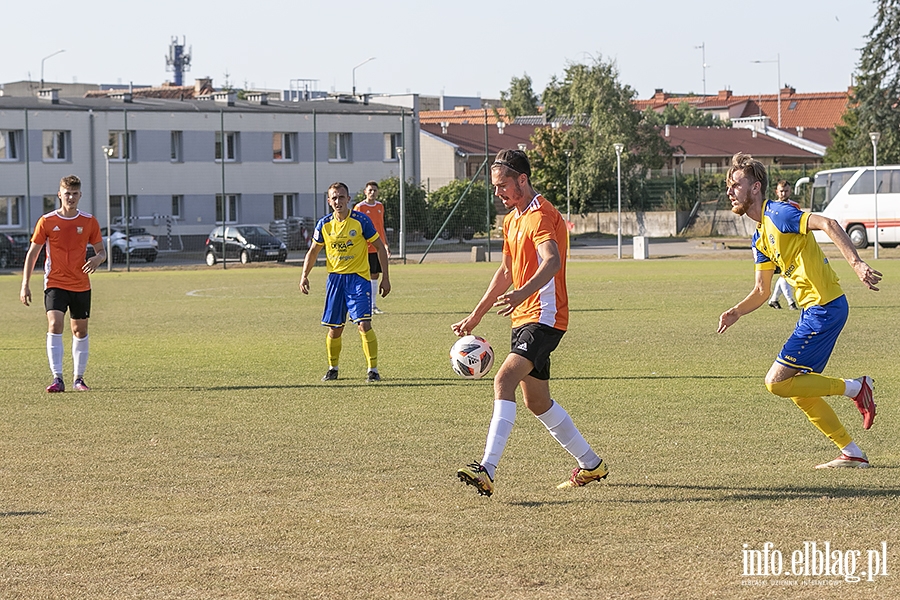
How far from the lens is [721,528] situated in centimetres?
620

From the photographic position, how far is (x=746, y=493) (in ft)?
22.9

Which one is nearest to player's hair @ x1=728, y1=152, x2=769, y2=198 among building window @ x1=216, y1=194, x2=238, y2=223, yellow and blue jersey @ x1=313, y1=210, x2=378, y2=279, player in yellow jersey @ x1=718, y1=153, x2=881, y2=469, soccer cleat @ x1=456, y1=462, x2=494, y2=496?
player in yellow jersey @ x1=718, y1=153, x2=881, y2=469

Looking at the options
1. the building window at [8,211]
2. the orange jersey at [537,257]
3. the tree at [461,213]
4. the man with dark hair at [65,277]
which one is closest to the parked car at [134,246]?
the building window at [8,211]

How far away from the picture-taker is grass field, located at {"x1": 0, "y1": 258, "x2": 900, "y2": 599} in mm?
5508

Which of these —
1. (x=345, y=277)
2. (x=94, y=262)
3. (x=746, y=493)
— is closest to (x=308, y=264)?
(x=345, y=277)

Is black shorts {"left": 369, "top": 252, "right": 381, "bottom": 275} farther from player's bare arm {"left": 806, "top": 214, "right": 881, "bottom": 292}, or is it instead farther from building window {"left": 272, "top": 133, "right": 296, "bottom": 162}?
building window {"left": 272, "top": 133, "right": 296, "bottom": 162}

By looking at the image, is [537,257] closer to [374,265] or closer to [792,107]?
[374,265]

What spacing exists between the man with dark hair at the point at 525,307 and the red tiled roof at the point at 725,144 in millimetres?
73135

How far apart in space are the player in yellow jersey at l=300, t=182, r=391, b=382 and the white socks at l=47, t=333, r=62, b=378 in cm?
244

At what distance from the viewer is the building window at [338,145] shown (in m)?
61.2

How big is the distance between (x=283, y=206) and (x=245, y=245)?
14.9 m

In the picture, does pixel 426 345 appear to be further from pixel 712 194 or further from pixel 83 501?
pixel 712 194

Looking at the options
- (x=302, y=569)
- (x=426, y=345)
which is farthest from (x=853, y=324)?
(x=302, y=569)

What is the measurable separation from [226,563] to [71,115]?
5215cm
